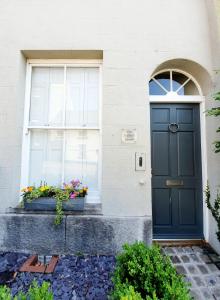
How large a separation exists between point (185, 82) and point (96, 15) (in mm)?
2044

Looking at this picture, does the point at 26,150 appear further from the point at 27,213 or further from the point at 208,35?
the point at 208,35

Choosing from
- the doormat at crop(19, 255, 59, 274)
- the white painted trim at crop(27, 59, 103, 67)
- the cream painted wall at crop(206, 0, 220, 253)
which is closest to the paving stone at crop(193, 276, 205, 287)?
the cream painted wall at crop(206, 0, 220, 253)

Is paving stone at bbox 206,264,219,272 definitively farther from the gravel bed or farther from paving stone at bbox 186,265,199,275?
the gravel bed

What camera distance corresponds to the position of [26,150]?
12.0 feet

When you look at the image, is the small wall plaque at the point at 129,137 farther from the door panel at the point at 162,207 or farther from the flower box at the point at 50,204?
the flower box at the point at 50,204

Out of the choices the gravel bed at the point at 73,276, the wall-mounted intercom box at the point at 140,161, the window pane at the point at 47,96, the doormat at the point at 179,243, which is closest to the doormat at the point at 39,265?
the gravel bed at the point at 73,276

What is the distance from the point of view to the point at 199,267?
2.97 meters

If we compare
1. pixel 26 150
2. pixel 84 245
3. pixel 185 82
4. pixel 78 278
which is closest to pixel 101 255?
pixel 84 245

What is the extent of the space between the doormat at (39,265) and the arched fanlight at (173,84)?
3.33 m

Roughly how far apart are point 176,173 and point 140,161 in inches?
34.2

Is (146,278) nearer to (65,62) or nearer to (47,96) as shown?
(47,96)

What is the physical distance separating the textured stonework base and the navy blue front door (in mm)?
646

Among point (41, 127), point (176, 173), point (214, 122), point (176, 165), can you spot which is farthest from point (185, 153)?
point (41, 127)

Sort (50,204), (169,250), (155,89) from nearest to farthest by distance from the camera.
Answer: (50,204) → (169,250) → (155,89)
